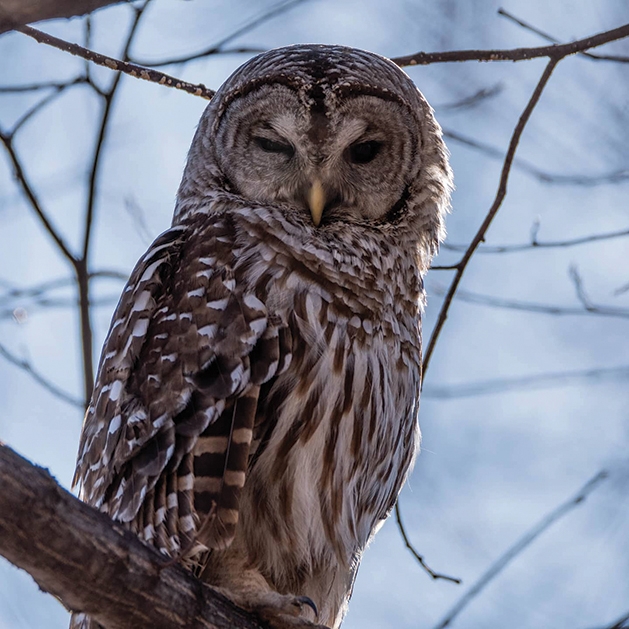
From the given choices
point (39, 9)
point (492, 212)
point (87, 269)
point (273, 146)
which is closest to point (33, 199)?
point (87, 269)

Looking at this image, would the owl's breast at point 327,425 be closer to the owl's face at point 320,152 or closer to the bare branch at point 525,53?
the owl's face at point 320,152

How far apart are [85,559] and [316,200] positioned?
1918 mm

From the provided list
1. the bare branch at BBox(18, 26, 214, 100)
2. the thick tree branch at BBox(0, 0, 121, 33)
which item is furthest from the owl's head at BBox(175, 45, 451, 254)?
the thick tree branch at BBox(0, 0, 121, 33)

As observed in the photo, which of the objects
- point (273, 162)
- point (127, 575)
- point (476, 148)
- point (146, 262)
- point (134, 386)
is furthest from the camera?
point (476, 148)

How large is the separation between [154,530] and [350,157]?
5.74ft

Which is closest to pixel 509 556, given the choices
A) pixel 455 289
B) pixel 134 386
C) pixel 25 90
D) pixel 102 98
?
pixel 455 289

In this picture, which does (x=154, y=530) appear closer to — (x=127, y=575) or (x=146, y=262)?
(x=127, y=575)

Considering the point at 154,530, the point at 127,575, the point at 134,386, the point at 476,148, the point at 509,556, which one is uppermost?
the point at 476,148

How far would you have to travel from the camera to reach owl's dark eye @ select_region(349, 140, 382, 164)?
3.85 meters

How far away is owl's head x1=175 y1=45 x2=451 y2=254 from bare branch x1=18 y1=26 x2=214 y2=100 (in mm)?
169

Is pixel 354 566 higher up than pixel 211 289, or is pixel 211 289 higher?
pixel 211 289

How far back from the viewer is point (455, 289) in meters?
3.59

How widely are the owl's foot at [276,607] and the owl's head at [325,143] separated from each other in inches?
56.0

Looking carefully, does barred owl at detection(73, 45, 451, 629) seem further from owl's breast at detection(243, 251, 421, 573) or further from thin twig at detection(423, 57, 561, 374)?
thin twig at detection(423, 57, 561, 374)
